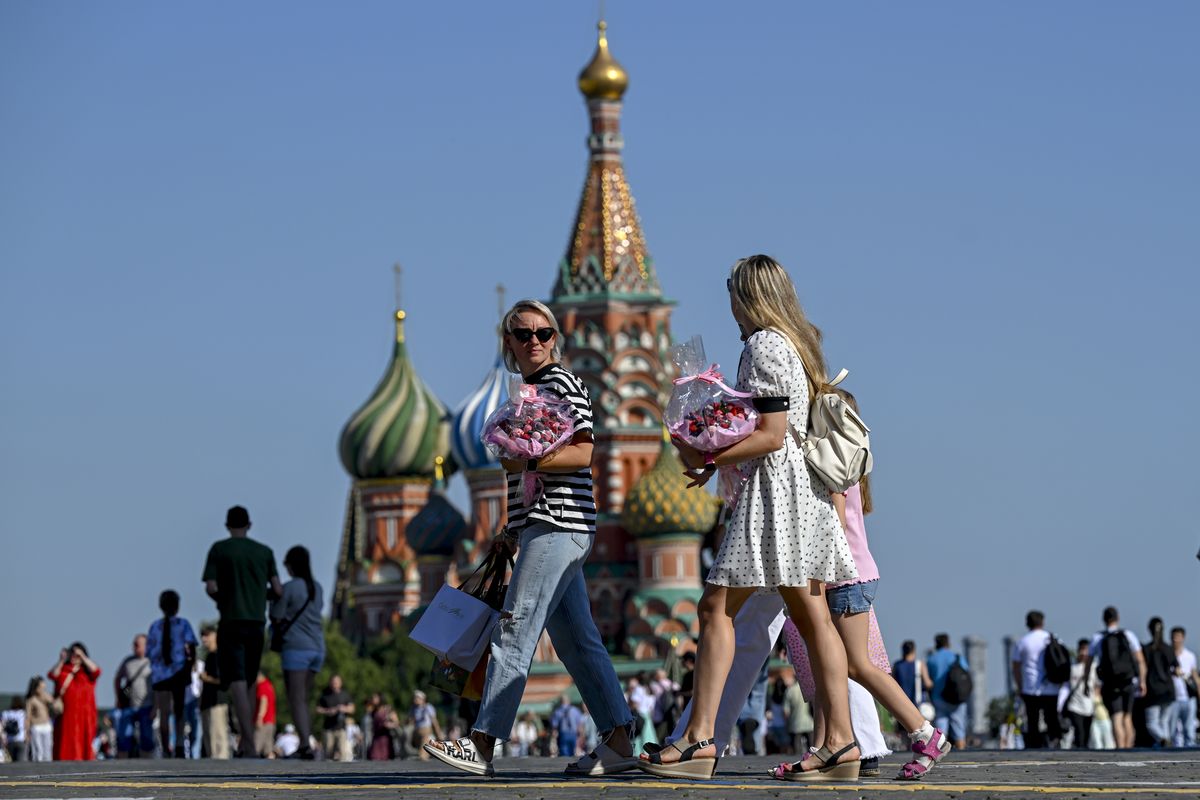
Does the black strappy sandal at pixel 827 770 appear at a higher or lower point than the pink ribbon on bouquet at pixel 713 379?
lower

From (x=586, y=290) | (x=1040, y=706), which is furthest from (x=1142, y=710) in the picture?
(x=586, y=290)

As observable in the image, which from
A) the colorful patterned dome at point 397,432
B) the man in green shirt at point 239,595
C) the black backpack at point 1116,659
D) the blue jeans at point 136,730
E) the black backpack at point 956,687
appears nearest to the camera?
the man in green shirt at point 239,595

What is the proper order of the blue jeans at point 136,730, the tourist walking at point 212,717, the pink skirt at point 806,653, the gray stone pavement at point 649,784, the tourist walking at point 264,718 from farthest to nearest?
the blue jeans at point 136,730
the tourist walking at point 264,718
the tourist walking at point 212,717
the pink skirt at point 806,653
the gray stone pavement at point 649,784

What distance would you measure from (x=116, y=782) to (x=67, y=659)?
9.38m

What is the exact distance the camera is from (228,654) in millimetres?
15594

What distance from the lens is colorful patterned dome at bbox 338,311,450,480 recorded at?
287 ft

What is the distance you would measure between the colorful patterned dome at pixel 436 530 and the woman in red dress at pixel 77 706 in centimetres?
6103

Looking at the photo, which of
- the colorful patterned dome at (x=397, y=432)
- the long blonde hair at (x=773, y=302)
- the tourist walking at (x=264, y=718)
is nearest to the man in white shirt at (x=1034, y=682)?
the tourist walking at (x=264, y=718)

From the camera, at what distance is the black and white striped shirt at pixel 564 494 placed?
9.72 meters

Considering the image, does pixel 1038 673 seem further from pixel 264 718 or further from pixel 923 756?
pixel 923 756

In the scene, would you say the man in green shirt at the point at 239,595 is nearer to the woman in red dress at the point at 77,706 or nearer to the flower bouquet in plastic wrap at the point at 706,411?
the woman in red dress at the point at 77,706

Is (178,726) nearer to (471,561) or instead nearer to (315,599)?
(315,599)

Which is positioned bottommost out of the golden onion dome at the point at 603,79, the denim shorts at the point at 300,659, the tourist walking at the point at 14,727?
the denim shorts at the point at 300,659

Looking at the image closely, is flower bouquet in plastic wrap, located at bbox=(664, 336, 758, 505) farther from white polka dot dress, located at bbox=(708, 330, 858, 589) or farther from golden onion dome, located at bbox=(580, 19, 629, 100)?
golden onion dome, located at bbox=(580, 19, 629, 100)
